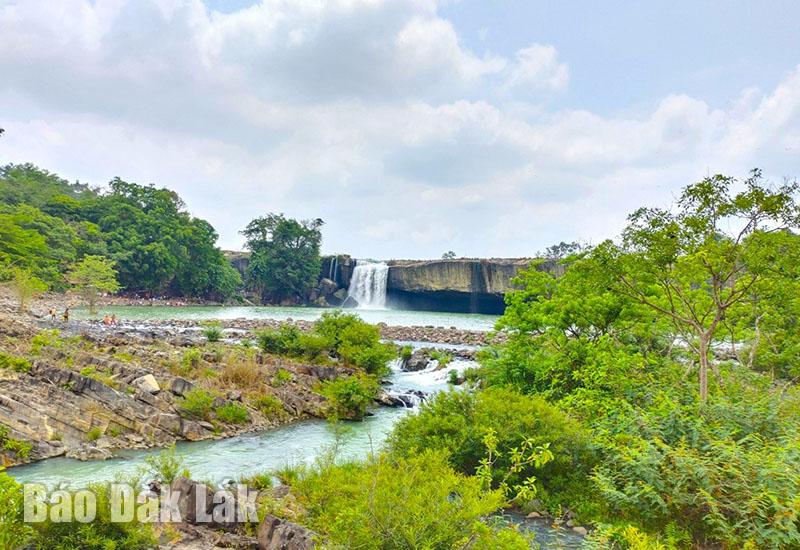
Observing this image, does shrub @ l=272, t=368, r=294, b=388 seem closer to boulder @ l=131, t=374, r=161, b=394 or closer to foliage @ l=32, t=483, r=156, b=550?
boulder @ l=131, t=374, r=161, b=394

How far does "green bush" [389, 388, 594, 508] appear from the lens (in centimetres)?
651

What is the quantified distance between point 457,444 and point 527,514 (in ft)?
4.10

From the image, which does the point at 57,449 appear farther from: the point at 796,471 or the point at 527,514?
the point at 796,471

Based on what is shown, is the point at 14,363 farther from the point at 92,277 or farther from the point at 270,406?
the point at 92,277

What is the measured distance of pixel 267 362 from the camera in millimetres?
15234

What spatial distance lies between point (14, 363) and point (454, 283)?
56568mm

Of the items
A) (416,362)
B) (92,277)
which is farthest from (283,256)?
(416,362)

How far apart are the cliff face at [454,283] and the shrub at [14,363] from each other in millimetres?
54364

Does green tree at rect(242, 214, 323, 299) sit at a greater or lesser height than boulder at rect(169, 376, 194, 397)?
greater

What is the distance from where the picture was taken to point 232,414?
436 inches

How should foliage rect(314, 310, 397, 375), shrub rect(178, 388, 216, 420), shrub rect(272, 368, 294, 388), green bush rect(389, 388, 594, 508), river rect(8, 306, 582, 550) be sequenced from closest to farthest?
green bush rect(389, 388, 594, 508)
river rect(8, 306, 582, 550)
shrub rect(178, 388, 216, 420)
shrub rect(272, 368, 294, 388)
foliage rect(314, 310, 397, 375)

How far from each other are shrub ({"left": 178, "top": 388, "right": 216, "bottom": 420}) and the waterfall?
54981 millimetres

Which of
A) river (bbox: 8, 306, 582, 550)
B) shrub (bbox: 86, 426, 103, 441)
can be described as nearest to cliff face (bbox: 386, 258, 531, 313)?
river (bbox: 8, 306, 582, 550)

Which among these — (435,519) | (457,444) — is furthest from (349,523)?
(457,444)
